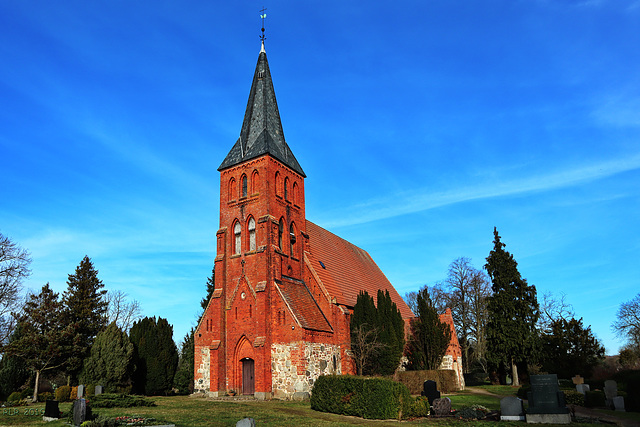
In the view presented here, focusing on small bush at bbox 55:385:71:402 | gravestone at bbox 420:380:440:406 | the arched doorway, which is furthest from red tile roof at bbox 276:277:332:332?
small bush at bbox 55:385:71:402

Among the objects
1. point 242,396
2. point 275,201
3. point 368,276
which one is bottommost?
point 242,396

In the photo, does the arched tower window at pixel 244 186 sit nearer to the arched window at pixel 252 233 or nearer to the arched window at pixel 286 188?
the arched window at pixel 252 233

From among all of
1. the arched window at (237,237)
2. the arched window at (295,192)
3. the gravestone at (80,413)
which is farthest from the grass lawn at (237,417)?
the arched window at (295,192)

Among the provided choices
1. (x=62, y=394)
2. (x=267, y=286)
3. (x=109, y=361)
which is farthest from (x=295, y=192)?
(x=62, y=394)

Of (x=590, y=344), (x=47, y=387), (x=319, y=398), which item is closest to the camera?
(x=319, y=398)

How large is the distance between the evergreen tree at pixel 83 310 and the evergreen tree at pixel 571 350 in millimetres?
32842

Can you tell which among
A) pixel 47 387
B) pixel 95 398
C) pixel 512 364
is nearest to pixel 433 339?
pixel 512 364

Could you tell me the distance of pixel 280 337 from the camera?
81.5 ft

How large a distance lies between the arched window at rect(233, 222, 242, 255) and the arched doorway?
6.47m

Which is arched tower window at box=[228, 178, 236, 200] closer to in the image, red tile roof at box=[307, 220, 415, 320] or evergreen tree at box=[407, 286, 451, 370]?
red tile roof at box=[307, 220, 415, 320]

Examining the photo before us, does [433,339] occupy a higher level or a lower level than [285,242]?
lower

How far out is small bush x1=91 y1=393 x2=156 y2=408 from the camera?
18.9 meters

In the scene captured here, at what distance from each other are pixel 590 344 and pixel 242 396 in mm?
→ 25052

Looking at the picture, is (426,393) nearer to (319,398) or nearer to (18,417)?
(319,398)
